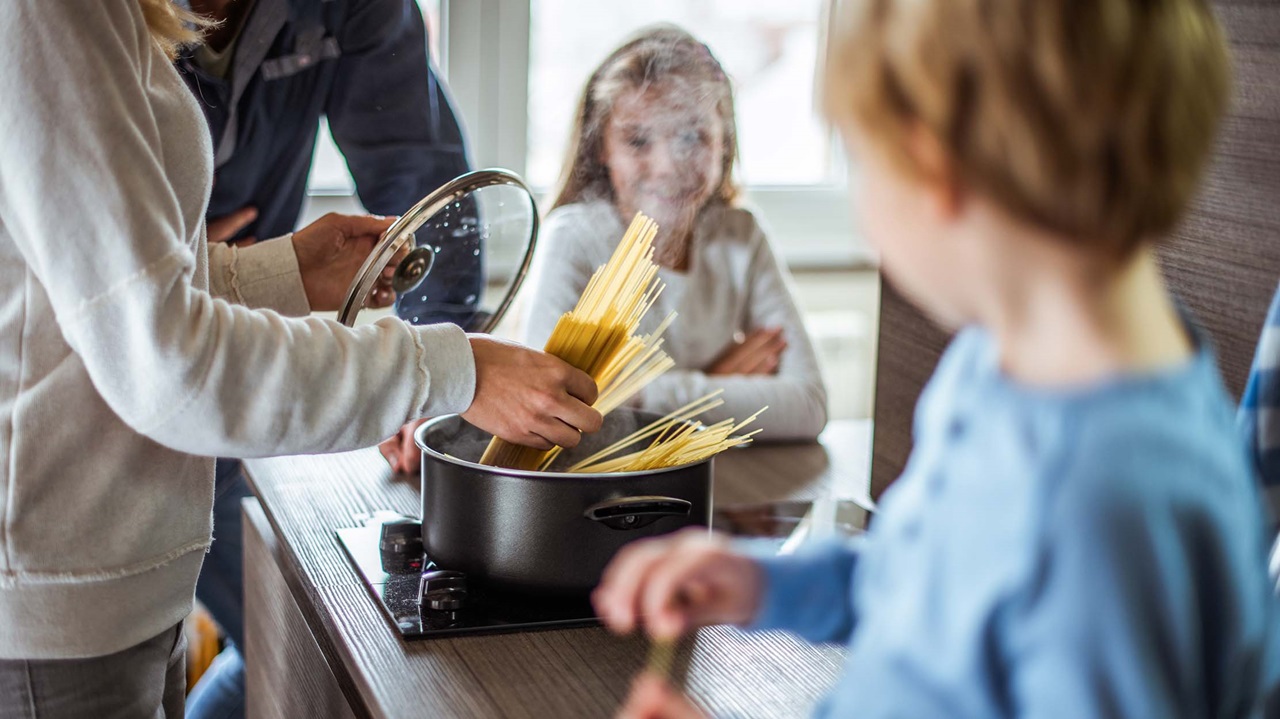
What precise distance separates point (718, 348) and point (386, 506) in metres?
0.83

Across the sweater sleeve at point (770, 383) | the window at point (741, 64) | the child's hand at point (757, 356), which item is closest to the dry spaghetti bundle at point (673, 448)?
the sweater sleeve at point (770, 383)

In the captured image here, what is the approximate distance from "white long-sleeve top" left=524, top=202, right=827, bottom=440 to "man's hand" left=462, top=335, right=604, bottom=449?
71 cm

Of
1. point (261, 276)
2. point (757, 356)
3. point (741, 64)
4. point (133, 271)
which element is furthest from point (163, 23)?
point (741, 64)

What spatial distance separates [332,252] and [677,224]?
2.60ft

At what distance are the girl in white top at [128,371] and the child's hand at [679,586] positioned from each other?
0.35 m

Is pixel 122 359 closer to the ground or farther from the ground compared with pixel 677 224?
farther from the ground

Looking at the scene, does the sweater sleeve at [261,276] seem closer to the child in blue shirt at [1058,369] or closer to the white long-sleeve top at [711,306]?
the white long-sleeve top at [711,306]

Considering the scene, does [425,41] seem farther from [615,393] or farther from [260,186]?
[615,393]

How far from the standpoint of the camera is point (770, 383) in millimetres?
1727

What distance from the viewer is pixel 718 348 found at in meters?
1.97

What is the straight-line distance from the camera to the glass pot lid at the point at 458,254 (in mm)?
1049

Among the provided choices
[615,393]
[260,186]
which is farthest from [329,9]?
[615,393]

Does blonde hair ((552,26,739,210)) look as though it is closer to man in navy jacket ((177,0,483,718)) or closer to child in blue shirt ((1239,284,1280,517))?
man in navy jacket ((177,0,483,718))

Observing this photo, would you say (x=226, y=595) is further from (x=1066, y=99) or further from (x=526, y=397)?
(x=1066, y=99)
